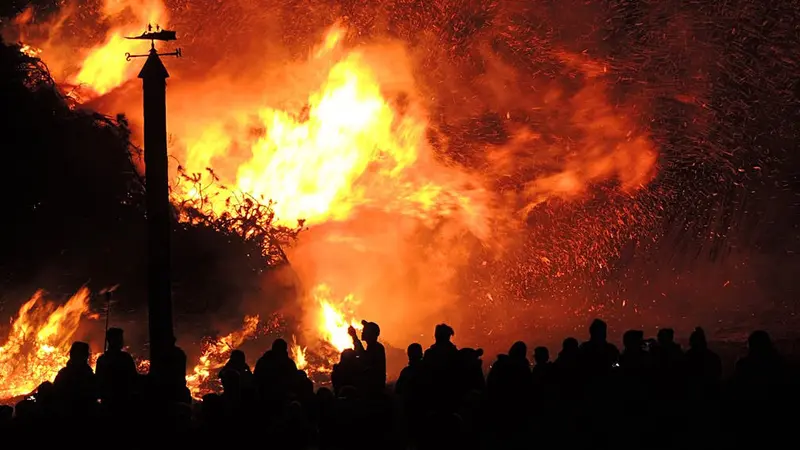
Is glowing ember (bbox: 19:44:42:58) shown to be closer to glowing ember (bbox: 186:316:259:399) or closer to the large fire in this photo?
the large fire

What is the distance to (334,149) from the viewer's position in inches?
778

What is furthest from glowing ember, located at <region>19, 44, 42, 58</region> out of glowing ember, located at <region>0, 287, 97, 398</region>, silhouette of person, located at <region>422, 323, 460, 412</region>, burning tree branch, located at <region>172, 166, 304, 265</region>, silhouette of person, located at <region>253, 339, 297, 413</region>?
silhouette of person, located at <region>422, 323, 460, 412</region>

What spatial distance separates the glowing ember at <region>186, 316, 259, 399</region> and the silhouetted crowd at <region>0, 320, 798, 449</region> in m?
7.70

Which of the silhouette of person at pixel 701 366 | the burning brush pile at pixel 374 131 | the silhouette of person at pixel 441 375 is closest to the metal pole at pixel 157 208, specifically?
the silhouette of person at pixel 441 375

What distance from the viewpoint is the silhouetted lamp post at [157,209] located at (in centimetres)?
1183

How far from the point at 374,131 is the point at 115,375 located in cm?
1086

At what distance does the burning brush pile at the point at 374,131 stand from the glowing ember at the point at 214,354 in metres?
0.03

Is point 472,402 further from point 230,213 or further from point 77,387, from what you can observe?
point 230,213

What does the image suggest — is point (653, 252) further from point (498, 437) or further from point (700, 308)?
point (498, 437)

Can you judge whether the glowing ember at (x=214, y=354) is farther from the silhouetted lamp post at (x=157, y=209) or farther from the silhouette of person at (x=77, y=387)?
the silhouette of person at (x=77, y=387)

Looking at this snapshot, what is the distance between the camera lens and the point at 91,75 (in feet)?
60.7

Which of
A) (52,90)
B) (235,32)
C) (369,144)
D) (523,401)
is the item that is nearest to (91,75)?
(52,90)

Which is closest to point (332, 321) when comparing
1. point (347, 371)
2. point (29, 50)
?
point (29, 50)

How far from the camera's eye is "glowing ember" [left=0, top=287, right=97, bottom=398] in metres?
17.1
